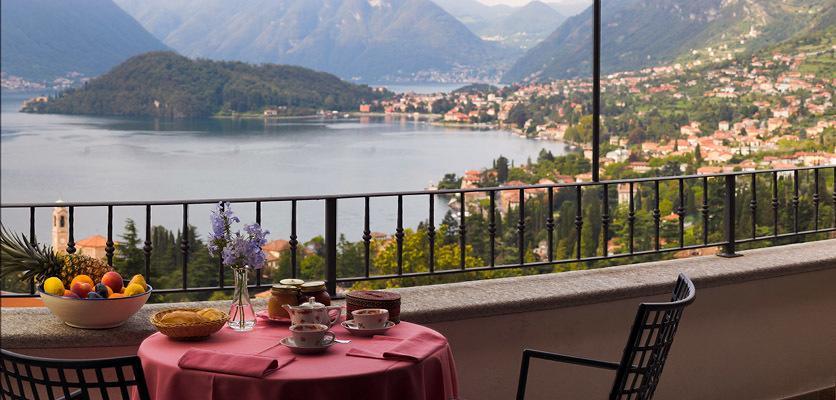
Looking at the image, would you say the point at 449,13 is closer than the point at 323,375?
No

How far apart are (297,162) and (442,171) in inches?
183

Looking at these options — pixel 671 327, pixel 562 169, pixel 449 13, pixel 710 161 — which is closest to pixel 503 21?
pixel 449 13

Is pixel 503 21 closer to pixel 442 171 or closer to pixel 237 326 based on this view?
pixel 442 171

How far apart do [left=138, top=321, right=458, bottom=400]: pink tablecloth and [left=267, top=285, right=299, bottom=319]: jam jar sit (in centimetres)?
11

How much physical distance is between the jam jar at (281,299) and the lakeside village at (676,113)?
720 inches

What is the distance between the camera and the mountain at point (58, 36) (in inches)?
580

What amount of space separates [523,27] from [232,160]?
975 cm

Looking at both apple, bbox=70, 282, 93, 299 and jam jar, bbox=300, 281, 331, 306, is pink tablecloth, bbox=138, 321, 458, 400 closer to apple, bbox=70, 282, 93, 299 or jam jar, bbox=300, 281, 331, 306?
jam jar, bbox=300, 281, 331, 306

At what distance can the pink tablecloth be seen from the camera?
1824 millimetres

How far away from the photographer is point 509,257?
53.8ft

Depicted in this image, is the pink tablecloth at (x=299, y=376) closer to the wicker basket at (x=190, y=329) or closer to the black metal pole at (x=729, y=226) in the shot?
the wicker basket at (x=190, y=329)

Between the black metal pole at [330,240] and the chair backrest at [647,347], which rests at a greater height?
the black metal pole at [330,240]

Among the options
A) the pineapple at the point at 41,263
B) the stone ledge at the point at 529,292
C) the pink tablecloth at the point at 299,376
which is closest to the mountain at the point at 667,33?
the stone ledge at the point at 529,292

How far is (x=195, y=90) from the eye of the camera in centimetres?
2070
